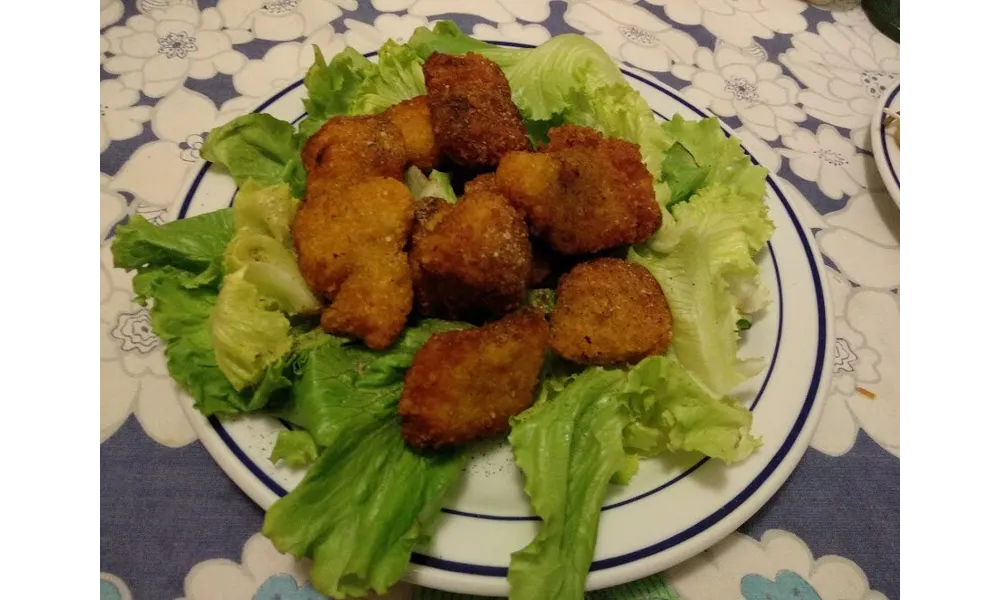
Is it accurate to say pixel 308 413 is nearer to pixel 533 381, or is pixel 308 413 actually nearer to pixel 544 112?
pixel 533 381

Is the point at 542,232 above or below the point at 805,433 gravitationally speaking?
above

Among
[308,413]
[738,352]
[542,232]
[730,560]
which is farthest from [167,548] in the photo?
[738,352]

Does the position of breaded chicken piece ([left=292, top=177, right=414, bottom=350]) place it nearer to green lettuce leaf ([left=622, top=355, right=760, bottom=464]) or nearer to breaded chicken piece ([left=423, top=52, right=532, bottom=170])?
breaded chicken piece ([left=423, top=52, right=532, bottom=170])

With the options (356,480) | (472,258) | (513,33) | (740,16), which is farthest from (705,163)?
(740,16)

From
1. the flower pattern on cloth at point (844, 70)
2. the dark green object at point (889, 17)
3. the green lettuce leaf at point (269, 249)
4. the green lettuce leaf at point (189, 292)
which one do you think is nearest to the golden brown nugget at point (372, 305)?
the green lettuce leaf at point (269, 249)

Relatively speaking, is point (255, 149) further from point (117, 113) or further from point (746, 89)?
point (746, 89)

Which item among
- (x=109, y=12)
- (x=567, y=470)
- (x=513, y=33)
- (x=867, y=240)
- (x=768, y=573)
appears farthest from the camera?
(x=513, y=33)

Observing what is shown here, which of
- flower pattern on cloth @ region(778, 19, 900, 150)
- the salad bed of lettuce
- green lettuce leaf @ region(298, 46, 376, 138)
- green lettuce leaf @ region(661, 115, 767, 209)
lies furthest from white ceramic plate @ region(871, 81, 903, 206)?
green lettuce leaf @ region(298, 46, 376, 138)
